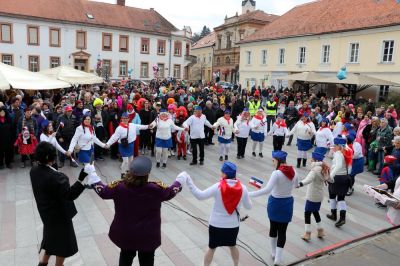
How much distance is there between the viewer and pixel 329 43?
3119cm

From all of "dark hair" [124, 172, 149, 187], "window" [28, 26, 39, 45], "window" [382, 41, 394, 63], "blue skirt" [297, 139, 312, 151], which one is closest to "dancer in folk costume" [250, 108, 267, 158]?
"blue skirt" [297, 139, 312, 151]

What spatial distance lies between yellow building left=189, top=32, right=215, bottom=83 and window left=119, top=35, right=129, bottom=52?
62.5 ft

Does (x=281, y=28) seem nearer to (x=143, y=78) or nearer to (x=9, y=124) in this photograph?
(x=143, y=78)

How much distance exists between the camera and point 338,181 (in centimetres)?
675

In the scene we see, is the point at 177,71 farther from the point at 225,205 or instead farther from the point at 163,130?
the point at 225,205

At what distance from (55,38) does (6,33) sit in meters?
5.36

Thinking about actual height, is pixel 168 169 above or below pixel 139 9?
below

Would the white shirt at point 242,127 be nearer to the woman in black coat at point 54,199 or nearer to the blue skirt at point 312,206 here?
the blue skirt at point 312,206

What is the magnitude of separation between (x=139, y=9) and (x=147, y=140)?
4389 centimetres

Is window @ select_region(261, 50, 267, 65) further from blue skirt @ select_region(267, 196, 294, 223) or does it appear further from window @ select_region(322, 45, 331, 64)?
blue skirt @ select_region(267, 196, 294, 223)

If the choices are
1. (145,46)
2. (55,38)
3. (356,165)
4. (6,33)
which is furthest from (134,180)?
(145,46)

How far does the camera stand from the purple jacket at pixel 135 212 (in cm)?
Answer: 367

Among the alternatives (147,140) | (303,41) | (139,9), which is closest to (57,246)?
(147,140)

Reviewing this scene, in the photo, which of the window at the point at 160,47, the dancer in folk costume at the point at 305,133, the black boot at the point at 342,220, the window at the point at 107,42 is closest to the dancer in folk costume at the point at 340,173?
the black boot at the point at 342,220
